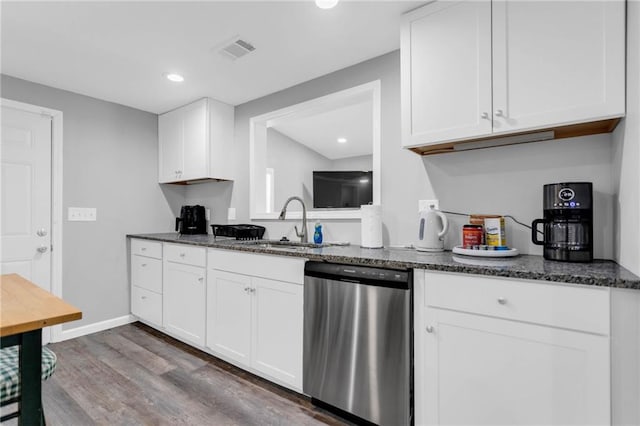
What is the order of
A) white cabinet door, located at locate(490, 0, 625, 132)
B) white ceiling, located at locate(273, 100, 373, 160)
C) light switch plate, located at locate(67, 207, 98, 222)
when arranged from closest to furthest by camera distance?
white cabinet door, located at locate(490, 0, 625, 132), light switch plate, located at locate(67, 207, 98, 222), white ceiling, located at locate(273, 100, 373, 160)

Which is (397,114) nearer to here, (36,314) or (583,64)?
(583,64)

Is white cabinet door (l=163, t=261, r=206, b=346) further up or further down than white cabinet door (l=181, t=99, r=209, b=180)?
further down

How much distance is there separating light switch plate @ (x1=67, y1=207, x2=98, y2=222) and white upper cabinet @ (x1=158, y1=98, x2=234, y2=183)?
2.49 feet

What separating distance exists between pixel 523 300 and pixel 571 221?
0.50 m

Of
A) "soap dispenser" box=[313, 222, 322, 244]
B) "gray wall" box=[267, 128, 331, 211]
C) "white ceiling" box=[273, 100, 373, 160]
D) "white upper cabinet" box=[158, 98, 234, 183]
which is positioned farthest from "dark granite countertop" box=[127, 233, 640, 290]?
"gray wall" box=[267, 128, 331, 211]

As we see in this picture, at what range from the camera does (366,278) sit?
1613 millimetres

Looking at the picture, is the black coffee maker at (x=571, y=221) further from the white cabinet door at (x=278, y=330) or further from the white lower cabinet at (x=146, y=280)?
the white lower cabinet at (x=146, y=280)

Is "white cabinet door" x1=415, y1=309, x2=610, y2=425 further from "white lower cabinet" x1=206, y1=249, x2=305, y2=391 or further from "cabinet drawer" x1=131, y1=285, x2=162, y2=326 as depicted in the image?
"cabinet drawer" x1=131, y1=285, x2=162, y2=326

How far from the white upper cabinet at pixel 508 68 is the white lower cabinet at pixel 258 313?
1.14 metres

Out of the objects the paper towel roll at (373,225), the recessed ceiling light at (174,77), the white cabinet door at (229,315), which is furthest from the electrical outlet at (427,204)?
the recessed ceiling light at (174,77)

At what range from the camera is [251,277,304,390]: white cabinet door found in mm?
1926

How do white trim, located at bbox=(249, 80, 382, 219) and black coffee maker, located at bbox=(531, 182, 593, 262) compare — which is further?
white trim, located at bbox=(249, 80, 382, 219)

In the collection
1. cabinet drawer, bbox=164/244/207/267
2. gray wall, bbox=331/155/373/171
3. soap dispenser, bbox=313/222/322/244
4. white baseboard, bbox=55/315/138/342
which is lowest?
white baseboard, bbox=55/315/138/342

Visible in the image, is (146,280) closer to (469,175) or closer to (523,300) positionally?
(469,175)
